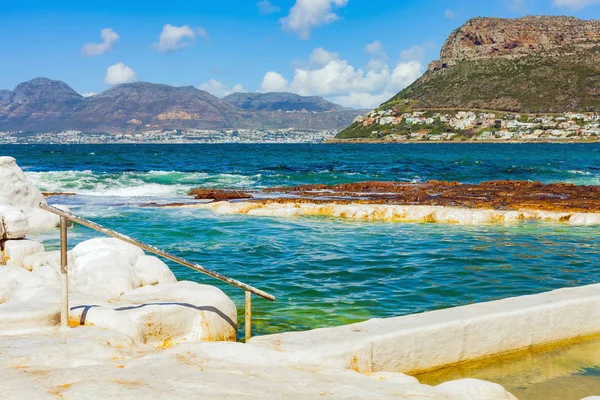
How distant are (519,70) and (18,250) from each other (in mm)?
163418

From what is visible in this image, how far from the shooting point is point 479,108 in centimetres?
15638

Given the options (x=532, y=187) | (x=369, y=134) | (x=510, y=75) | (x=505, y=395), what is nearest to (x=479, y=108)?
(x=510, y=75)

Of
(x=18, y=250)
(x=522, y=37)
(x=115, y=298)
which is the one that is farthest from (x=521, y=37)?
(x=115, y=298)

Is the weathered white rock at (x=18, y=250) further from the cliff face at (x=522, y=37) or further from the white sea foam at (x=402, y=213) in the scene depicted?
the cliff face at (x=522, y=37)

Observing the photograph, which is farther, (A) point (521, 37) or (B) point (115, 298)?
(A) point (521, 37)

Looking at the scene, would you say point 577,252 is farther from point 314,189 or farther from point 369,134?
point 369,134

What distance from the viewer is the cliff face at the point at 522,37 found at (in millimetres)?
166250

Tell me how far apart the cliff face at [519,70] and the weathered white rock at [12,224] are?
153m

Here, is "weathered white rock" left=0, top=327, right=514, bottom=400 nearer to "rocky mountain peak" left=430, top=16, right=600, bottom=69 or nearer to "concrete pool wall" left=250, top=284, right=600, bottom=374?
"concrete pool wall" left=250, top=284, right=600, bottom=374

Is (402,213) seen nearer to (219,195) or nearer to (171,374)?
(219,195)

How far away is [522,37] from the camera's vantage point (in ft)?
583

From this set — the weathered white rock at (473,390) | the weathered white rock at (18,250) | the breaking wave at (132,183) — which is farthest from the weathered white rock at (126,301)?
the breaking wave at (132,183)

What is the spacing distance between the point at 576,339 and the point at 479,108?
157 metres

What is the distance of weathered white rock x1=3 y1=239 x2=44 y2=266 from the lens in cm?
1052
